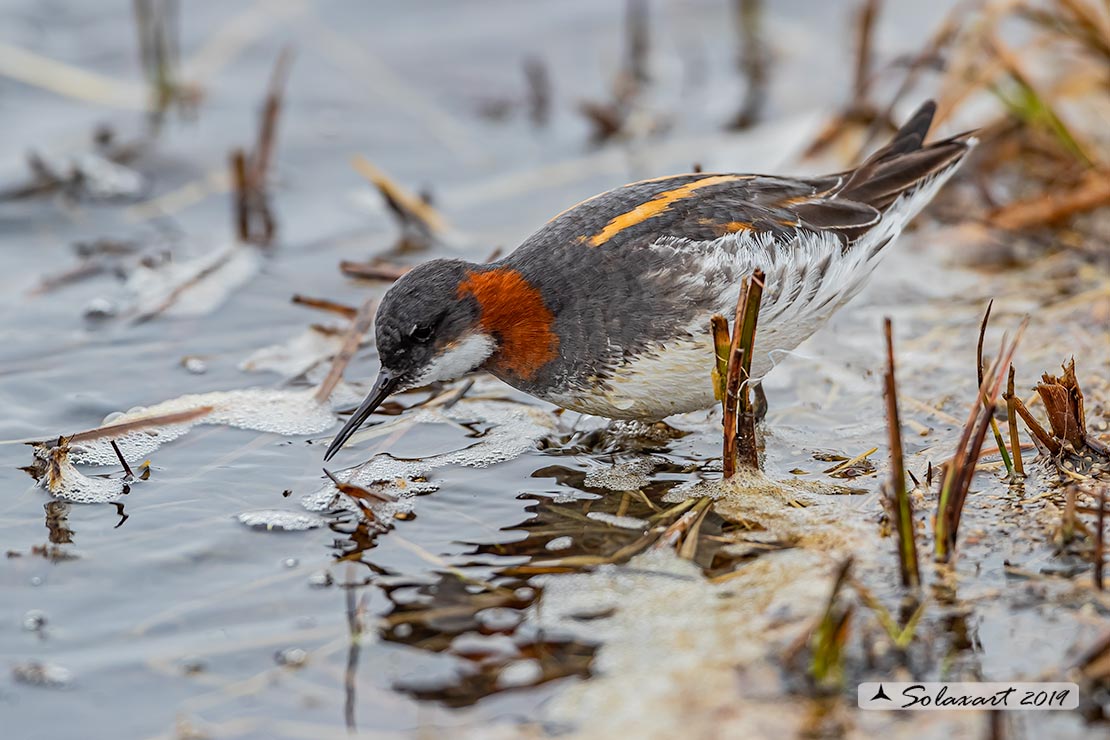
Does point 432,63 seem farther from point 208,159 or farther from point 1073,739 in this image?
point 1073,739

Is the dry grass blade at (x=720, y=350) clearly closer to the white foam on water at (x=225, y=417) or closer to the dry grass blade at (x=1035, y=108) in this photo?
the white foam on water at (x=225, y=417)

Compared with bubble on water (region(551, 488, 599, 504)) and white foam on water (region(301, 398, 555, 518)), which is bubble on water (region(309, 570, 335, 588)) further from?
bubble on water (region(551, 488, 599, 504))

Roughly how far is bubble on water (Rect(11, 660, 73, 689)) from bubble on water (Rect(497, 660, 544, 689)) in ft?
4.06

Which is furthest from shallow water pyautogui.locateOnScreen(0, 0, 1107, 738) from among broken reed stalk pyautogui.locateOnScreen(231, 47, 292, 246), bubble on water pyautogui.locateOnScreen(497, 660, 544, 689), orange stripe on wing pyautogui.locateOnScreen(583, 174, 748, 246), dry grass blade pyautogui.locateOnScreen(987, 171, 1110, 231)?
orange stripe on wing pyautogui.locateOnScreen(583, 174, 748, 246)

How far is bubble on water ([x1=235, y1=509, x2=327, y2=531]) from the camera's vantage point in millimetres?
4297

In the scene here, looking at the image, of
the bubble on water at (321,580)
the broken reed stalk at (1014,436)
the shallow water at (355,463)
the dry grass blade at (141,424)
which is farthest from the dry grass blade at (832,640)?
the dry grass blade at (141,424)

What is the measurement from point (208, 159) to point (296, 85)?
1.56 metres

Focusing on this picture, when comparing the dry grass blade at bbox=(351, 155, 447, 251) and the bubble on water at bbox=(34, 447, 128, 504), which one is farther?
the dry grass blade at bbox=(351, 155, 447, 251)

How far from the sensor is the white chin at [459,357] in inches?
189

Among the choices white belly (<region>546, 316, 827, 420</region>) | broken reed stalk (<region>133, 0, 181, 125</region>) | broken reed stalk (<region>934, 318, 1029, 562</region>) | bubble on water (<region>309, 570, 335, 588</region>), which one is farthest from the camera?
broken reed stalk (<region>133, 0, 181, 125</region>)

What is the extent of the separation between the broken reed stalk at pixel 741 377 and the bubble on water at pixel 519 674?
124cm

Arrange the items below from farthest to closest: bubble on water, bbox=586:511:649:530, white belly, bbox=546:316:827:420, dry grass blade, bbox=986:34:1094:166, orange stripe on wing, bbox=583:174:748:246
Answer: dry grass blade, bbox=986:34:1094:166
orange stripe on wing, bbox=583:174:748:246
white belly, bbox=546:316:827:420
bubble on water, bbox=586:511:649:530

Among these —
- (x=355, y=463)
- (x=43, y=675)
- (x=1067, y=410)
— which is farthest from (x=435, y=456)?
(x=1067, y=410)

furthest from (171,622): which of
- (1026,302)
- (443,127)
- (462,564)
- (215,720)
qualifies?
(443,127)
